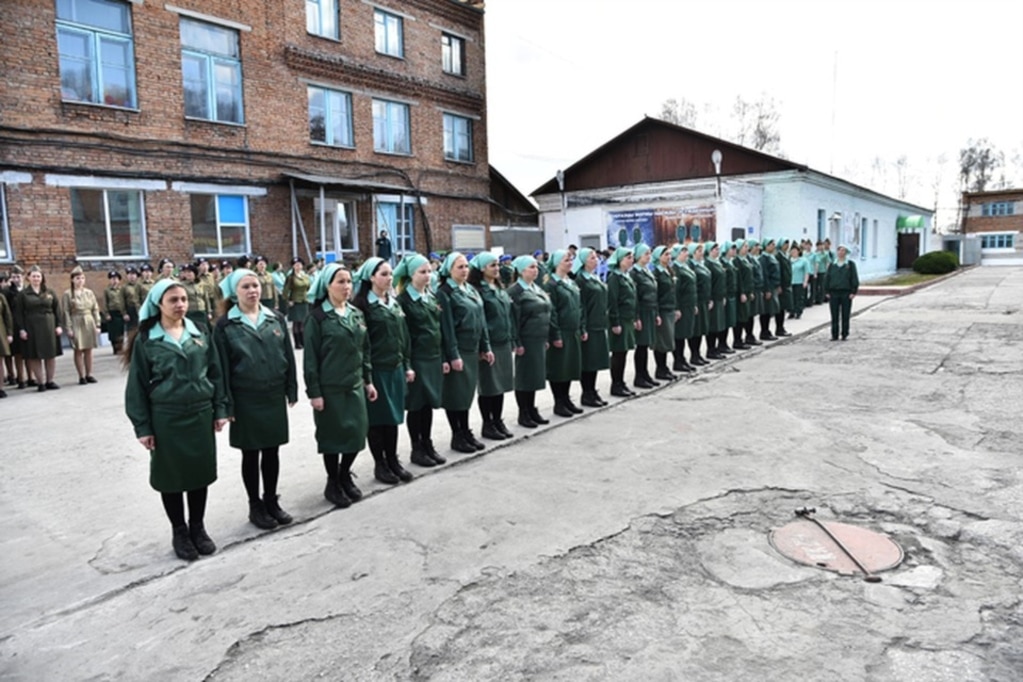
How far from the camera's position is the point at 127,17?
16.1 meters

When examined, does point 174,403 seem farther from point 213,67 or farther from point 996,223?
point 996,223

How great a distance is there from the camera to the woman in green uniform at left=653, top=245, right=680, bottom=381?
10.1 meters

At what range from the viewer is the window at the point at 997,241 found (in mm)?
63975

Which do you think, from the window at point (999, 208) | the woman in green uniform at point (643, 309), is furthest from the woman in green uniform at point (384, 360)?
the window at point (999, 208)

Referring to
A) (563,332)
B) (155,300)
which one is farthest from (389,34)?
(155,300)

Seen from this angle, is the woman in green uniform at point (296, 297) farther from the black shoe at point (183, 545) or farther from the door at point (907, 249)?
the door at point (907, 249)

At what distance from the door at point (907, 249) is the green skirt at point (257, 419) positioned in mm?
45656

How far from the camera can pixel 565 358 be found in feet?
26.6

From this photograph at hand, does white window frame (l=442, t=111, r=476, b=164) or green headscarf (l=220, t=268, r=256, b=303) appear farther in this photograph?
white window frame (l=442, t=111, r=476, b=164)

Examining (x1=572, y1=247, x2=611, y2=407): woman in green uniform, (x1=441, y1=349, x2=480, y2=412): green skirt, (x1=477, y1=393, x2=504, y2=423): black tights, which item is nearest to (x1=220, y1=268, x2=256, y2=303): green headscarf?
(x1=441, y1=349, x2=480, y2=412): green skirt

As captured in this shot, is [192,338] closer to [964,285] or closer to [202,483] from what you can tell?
[202,483]

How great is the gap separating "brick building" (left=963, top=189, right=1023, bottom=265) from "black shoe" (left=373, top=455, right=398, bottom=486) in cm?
6909

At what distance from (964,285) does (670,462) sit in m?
30.6

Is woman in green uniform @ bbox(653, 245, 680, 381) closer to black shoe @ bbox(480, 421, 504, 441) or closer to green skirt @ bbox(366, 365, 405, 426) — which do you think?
black shoe @ bbox(480, 421, 504, 441)
